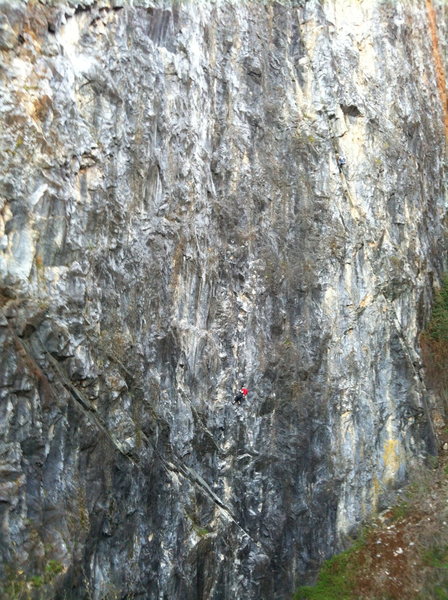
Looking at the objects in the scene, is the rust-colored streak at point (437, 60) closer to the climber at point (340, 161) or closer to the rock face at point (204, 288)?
the rock face at point (204, 288)

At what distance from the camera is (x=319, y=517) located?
589 inches

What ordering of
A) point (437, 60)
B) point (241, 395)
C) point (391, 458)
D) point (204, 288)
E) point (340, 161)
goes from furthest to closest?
point (437, 60) < point (340, 161) < point (391, 458) < point (241, 395) < point (204, 288)

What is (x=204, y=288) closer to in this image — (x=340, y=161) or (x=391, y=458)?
(x=340, y=161)

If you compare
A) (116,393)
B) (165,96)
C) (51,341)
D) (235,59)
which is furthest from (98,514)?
(235,59)

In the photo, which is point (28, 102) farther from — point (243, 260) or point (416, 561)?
point (416, 561)

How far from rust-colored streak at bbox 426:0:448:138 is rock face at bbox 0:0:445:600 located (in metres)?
2.92

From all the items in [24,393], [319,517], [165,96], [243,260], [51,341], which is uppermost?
[165,96]

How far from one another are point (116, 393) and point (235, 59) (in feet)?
27.6

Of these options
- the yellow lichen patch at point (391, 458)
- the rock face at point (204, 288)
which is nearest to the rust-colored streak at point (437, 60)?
the rock face at point (204, 288)

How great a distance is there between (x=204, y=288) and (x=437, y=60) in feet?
44.9

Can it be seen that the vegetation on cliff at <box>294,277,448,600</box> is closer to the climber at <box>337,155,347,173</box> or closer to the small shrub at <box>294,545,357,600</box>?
the small shrub at <box>294,545,357,600</box>

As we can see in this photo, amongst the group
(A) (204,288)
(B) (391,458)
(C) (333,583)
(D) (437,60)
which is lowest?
(C) (333,583)

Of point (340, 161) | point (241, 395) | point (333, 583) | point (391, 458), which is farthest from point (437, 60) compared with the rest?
point (333, 583)

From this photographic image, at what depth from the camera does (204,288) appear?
45.9 feet
